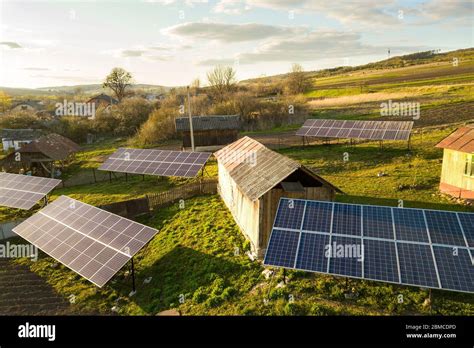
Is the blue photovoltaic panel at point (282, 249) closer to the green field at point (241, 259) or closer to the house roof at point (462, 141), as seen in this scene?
the green field at point (241, 259)

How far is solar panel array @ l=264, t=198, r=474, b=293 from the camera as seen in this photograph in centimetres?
1053

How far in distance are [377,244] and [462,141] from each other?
13.6m

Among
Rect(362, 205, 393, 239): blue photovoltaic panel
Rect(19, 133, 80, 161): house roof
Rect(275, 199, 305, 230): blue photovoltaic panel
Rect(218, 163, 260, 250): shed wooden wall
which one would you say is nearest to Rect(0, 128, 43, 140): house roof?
Rect(19, 133, 80, 161): house roof

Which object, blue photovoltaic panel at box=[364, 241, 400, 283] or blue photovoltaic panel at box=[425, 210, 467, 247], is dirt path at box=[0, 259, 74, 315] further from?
blue photovoltaic panel at box=[425, 210, 467, 247]

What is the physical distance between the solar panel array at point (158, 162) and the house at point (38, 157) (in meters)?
8.80

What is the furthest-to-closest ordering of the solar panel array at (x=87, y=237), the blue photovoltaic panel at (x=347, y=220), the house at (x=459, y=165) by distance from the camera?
the house at (x=459, y=165), the solar panel array at (x=87, y=237), the blue photovoltaic panel at (x=347, y=220)

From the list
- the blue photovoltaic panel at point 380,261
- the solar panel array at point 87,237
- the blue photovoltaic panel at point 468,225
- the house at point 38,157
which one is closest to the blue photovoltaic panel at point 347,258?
the blue photovoltaic panel at point 380,261

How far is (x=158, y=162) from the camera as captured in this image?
30344mm

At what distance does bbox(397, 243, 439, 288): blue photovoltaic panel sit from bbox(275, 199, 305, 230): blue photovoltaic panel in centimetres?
388

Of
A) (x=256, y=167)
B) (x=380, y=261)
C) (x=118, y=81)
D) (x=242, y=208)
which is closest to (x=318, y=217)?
(x=380, y=261)

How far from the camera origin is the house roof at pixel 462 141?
19.5 metres

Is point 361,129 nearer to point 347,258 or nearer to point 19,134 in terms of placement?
point 347,258
